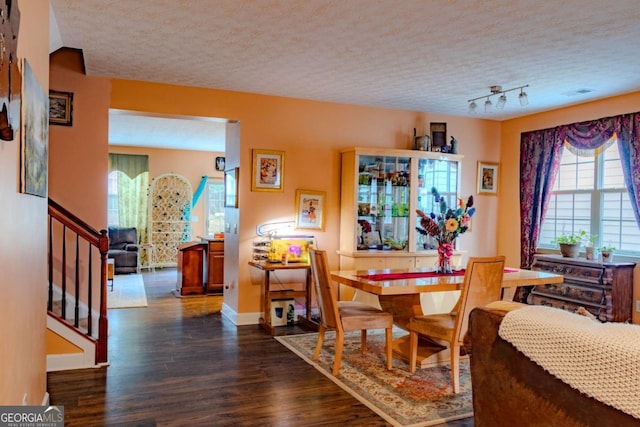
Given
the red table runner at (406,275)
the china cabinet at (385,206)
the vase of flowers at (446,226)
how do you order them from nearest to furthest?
the red table runner at (406,275) < the vase of flowers at (446,226) < the china cabinet at (385,206)

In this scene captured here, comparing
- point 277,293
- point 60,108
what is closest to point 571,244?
point 277,293

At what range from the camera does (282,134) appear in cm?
542

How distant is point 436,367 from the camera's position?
3.93m

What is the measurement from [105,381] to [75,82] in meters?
2.82

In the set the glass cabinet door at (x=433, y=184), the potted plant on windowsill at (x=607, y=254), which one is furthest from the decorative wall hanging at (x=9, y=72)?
the potted plant on windowsill at (x=607, y=254)

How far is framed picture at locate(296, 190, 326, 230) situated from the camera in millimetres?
5500

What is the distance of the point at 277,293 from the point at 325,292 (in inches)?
58.6

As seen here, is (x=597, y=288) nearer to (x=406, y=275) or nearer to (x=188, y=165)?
(x=406, y=275)

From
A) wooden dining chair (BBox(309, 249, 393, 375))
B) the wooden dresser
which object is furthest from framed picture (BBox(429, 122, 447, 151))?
wooden dining chair (BBox(309, 249, 393, 375))

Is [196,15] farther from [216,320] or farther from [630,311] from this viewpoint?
[630,311]

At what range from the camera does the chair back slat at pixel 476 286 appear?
Answer: 343 centimetres

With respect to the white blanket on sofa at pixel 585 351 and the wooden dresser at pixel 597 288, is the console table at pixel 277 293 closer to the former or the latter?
the wooden dresser at pixel 597 288

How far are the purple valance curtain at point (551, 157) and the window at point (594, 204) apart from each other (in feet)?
0.47

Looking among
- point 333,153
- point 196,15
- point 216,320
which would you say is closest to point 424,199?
point 333,153
